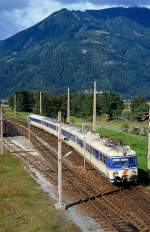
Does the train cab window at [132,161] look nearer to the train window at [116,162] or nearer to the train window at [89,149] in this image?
the train window at [116,162]

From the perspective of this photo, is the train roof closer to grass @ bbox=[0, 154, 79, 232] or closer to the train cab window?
the train cab window

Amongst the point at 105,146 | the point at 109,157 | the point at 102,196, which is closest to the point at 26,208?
the point at 102,196

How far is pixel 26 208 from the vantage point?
3747cm

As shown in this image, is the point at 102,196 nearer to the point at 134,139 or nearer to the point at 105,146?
the point at 105,146

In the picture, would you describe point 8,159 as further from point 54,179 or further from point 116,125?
point 116,125

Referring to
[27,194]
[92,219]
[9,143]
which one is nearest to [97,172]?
[27,194]

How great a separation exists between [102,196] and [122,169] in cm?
371

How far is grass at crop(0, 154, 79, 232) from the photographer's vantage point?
32.6 m

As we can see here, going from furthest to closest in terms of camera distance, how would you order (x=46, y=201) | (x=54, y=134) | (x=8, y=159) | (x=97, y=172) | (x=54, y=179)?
(x=54, y=134)
(x=8, y=159)
(x=97, y=172)
(x=54, y=179)
(x=46, y=201)

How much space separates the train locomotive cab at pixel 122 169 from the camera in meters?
43.6

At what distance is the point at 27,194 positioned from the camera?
4188cm

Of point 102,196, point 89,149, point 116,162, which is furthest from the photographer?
point 89,149

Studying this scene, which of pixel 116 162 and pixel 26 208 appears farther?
pixel 116 162

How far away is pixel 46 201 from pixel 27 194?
2820 mm
